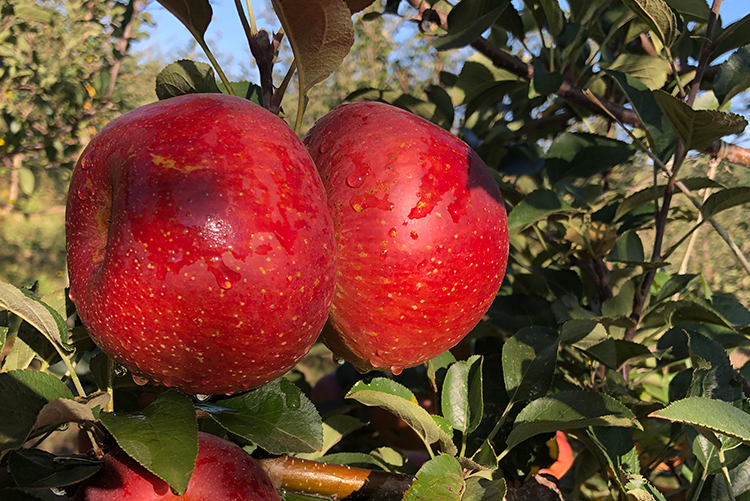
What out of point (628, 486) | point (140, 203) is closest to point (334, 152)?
point (140, 203)

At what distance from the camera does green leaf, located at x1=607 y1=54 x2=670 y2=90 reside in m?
1.20

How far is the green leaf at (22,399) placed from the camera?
469 millimetres

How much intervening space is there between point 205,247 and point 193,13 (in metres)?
0.29

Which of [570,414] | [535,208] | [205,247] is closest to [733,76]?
[535,208]

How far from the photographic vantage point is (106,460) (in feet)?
1.90

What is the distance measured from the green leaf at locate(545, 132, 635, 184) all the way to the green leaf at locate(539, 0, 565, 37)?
0.64 feet

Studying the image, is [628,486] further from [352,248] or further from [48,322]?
[48,322]

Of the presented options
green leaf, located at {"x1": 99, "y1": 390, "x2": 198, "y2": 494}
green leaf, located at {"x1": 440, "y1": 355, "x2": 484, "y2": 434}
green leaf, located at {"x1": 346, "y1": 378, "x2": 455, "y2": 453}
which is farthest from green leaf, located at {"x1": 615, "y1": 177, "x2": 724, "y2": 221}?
green leaf, located at {"x1": 99, "y1": 390, "x2": 198, "y2": 494}

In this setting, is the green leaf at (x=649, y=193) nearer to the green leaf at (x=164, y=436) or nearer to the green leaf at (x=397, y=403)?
the green leaf at (x=397, y=403)

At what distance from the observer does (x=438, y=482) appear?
1.87 ft

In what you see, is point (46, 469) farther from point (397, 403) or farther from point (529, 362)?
point (529, 362)

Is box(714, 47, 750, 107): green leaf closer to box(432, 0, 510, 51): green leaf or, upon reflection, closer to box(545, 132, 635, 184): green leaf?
box(545, 132, 635, 184): green leaf

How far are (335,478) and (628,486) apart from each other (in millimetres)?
335

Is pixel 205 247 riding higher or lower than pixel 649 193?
higher
